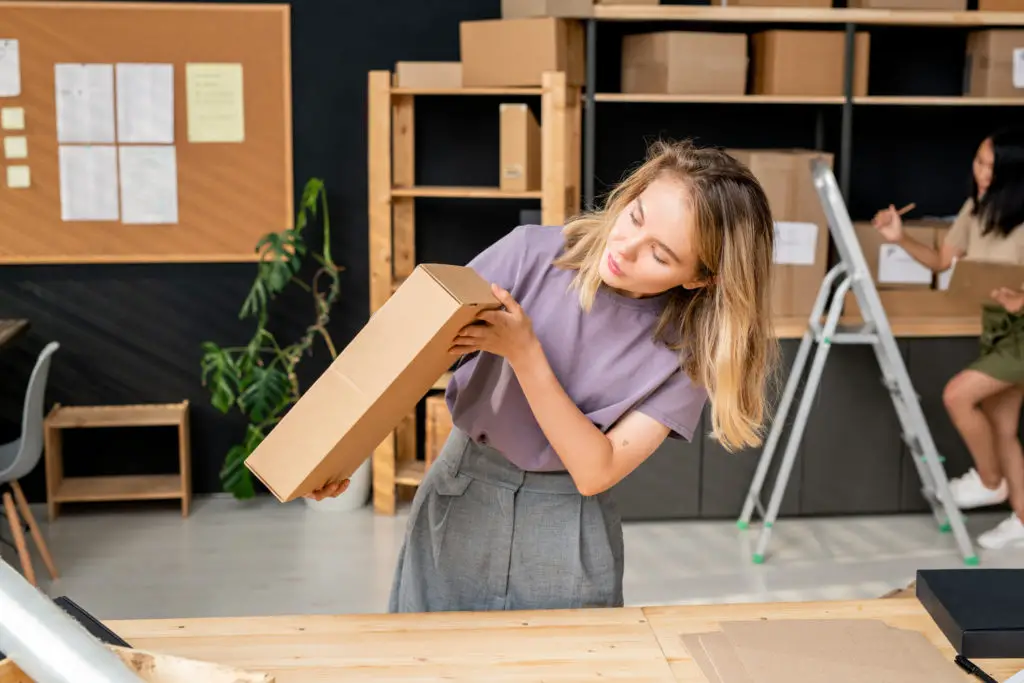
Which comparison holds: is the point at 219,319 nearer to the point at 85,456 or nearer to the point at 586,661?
the point at 85,456

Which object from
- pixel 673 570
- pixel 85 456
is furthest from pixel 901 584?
pixel 85 456

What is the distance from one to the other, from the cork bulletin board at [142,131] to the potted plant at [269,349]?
0.19 meters

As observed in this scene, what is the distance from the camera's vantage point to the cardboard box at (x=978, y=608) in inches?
58.4

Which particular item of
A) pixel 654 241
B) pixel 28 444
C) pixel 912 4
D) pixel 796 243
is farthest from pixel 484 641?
pixel 912 4

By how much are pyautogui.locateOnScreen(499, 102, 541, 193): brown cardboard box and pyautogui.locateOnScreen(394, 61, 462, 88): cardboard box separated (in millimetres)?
363

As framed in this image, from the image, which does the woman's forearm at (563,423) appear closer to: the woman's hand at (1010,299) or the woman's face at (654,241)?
the woman's face at (654,241)

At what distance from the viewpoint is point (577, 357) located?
1.82m

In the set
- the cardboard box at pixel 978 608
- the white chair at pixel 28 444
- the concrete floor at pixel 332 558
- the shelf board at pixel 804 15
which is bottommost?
the concrete floor at pixel 332 558

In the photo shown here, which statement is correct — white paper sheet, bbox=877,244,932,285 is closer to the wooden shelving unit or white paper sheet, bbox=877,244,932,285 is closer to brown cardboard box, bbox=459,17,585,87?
the wooden shelving unit

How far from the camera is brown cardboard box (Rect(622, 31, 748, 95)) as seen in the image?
4.34m

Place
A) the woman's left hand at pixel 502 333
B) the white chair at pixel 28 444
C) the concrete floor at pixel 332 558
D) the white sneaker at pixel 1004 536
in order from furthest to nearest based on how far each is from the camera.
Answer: the white sneaker at pixel 1004 536 < the concrete floor at pixel 332 558 < the white chair at pixel 28 444 < the woman's left hand at pixel 502 333

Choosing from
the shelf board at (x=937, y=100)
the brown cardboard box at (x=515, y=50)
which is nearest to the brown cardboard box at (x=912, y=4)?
the shelf board at (x=937, y=100)

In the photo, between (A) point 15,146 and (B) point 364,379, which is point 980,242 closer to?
(B) point 364,379

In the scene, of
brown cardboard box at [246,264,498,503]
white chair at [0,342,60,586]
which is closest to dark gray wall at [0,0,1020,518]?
white chair at [0,342,60,586]
